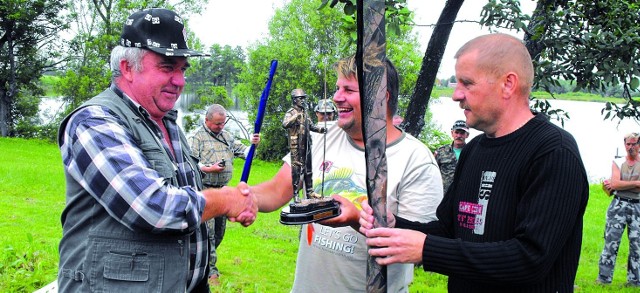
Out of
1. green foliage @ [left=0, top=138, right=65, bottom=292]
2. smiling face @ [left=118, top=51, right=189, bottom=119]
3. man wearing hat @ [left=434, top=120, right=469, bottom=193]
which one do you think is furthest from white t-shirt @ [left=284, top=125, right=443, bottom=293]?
man wearing hat @ [left=434, top=120, right=469, bottom=193]

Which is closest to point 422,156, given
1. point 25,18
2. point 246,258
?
point 246,258

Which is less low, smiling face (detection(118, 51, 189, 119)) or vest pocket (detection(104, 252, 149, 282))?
smiling face (detection(118, 51, 189, 119))

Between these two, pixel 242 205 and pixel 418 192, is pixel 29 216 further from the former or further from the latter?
pixel 418 192

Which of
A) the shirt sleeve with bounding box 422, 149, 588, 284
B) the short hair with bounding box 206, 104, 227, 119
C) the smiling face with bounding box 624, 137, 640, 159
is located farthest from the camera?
the smiling face with bounding box 624, 137, 640, 159

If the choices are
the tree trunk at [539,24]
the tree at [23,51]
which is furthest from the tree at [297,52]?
the tree trunk at [539,24]

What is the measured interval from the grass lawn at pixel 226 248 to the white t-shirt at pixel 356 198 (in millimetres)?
3721

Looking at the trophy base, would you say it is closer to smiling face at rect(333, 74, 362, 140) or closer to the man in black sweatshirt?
the man in black sweatshirt

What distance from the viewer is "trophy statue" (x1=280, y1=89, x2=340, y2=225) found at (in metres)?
2.34

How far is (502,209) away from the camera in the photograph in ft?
7.17

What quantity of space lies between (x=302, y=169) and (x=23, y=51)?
29.7 m

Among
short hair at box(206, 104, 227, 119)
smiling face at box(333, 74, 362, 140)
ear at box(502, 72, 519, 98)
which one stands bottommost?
short hair at box(206, 104, 227, 119)

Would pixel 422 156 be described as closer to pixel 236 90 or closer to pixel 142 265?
pixel 142 265

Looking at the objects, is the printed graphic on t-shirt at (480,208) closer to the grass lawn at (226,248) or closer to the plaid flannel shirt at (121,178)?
the plaid flannel shirt at (121,178)

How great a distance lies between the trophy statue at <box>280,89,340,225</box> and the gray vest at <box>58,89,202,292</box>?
48 centimetres
